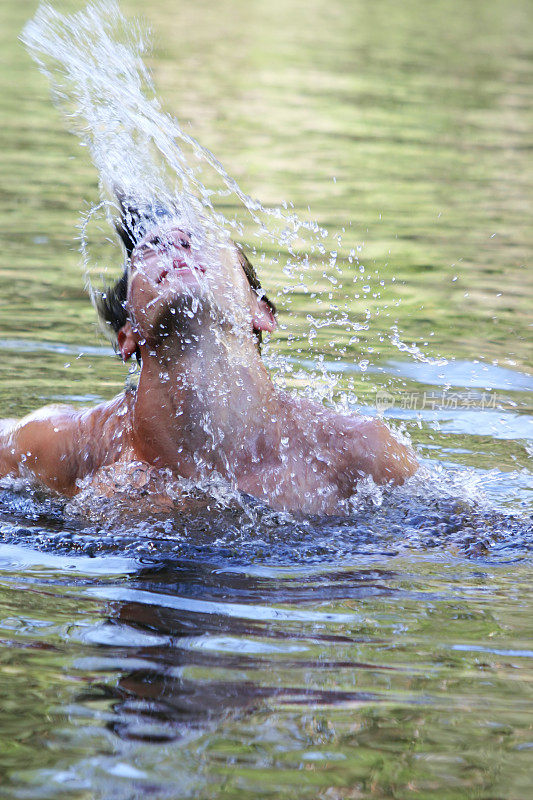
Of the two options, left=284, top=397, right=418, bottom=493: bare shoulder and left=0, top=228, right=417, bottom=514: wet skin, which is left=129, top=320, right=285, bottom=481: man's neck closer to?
left=0, top=228, right=417, bottom=514: wet skin

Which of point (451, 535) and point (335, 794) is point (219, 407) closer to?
point (451, 535)

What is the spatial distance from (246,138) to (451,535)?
1110cm

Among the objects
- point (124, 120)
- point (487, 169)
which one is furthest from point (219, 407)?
point (487, 169)

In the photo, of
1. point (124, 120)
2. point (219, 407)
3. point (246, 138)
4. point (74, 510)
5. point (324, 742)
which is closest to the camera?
point (324, 742)

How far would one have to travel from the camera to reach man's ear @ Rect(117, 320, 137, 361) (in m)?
4.73

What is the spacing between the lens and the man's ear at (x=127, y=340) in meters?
4.73

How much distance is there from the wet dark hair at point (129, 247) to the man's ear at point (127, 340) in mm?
43

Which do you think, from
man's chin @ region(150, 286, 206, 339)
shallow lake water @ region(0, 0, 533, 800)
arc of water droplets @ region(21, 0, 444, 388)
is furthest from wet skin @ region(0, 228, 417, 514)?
arc of water droplets @ region(21, 0, 444, 388)

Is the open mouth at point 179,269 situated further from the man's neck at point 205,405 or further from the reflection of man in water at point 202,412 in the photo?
the man's neck at point 205,405

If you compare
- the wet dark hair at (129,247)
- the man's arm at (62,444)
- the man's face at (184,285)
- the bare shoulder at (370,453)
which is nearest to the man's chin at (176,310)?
the man's face at (184,285)

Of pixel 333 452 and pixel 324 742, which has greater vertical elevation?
pixel 333 452

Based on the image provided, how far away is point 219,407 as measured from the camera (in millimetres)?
4707

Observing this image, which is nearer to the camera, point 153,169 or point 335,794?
point 335,794

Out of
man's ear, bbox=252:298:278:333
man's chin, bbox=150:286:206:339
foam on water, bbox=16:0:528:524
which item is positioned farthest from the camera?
foam on water, bbox=16:0:528:524
